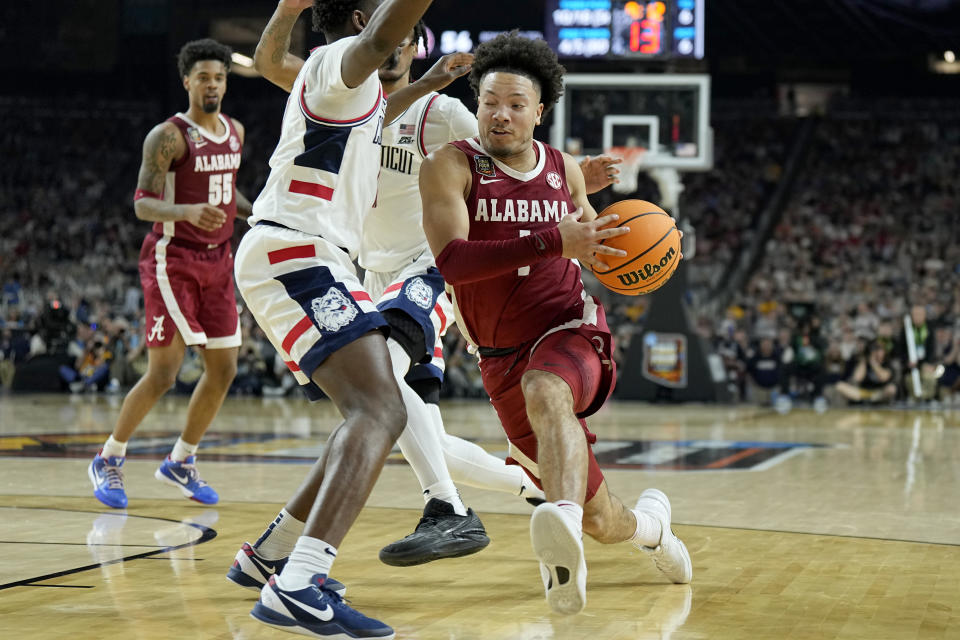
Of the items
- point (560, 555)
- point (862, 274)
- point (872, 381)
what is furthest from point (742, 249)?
point (560, 555)

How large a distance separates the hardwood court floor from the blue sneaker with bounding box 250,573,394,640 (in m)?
0.19

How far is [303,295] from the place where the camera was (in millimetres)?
3768

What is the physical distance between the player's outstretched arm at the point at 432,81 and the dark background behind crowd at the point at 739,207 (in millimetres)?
13562

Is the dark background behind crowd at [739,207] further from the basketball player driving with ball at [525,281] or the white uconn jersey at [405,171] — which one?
the basketball player driving with ball at [525,281]

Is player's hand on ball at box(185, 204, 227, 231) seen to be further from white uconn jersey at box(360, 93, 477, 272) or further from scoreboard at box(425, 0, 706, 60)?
scoreboard at box(425, 0, 706, 60)

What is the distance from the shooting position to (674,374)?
17984 millimetres

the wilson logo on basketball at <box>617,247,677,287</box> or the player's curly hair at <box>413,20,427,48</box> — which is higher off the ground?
the player's curly hair at <box>413,20,427,48</box>

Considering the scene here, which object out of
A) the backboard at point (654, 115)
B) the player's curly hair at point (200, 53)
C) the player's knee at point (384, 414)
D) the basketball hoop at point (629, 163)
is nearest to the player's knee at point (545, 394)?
the player's knee at point (384, 414)

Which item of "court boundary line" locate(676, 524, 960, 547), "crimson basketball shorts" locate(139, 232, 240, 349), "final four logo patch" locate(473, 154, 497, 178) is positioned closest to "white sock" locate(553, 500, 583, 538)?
"final four logo patch" locate(473, 154, 497, 178)

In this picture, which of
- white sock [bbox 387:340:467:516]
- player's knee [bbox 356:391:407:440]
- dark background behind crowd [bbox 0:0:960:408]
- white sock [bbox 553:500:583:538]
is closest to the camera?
white sock [bbox 553:500:583:538]

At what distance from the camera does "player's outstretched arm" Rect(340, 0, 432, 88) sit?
3.59 metres

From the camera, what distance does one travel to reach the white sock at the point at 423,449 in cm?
458

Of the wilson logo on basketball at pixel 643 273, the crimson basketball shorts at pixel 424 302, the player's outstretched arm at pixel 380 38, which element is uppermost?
the player's outstretched arm at pixel 380 38

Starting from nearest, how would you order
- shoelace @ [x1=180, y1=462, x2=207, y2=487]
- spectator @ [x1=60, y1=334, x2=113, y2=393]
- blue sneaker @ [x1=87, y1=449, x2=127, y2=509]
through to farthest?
blue sneaker @ [x1=87, y1=449, x2=127, y2=509]
shoelace @ [x1=180, y1=462, x2=207, y2=487]
spectator @ [x1=60, y1=334, x2=113, y2=393]
